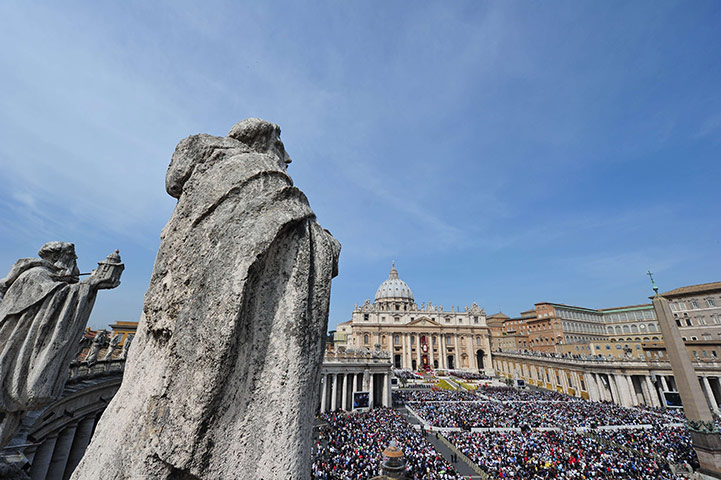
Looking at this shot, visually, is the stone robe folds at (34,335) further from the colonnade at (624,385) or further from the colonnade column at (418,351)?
the colonnade column at (418,351)

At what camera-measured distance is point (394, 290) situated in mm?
107688

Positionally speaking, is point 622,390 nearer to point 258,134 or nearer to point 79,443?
point 79,443

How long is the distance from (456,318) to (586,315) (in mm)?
28922

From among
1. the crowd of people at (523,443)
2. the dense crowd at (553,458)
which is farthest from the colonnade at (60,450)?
the dense crowd at (553,458)

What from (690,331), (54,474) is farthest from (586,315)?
(54,474)

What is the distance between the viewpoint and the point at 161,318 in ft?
7.08

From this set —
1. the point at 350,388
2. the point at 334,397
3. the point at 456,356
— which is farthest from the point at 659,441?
the point at 456,356

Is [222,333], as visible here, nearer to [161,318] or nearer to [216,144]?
[161,318]

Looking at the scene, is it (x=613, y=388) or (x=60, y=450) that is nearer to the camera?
(x=60, y=450)

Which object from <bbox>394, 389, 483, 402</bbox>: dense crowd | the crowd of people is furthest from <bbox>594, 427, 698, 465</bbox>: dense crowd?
<bbox>394, 389, 483, 402</bbox>: dense crowd

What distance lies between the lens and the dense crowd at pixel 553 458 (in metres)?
15.3

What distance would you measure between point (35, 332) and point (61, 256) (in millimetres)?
1137

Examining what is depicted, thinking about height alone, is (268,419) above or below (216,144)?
below

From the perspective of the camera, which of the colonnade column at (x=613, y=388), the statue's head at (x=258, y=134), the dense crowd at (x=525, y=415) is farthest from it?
the colonnade column at (x=613, y=388)
